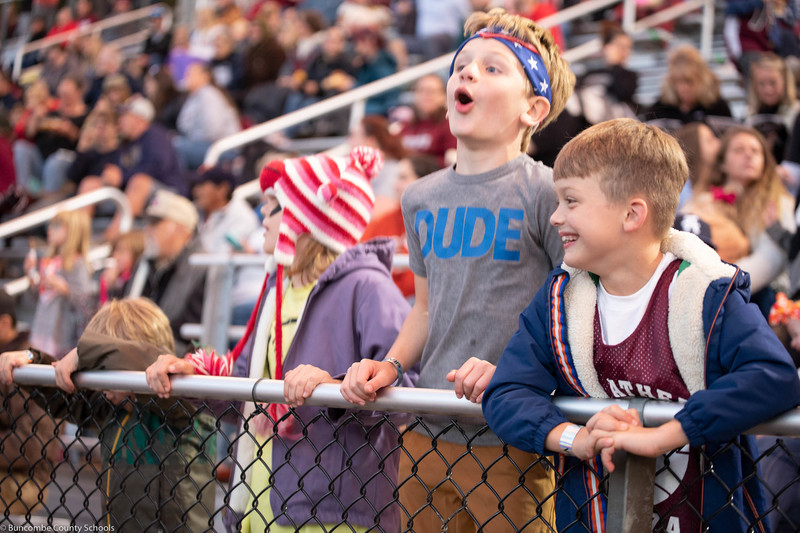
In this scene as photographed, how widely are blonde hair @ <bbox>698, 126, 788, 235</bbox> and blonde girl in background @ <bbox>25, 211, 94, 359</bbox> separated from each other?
392 cm

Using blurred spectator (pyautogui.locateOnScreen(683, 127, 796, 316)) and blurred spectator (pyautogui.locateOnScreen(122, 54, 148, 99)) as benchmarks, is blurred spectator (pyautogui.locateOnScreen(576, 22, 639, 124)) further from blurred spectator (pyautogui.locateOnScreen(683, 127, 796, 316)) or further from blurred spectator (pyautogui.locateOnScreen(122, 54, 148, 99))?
blurred spectator (pyautogui.locateOnScreen(122, 54, 148, 99))

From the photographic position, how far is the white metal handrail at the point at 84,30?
12.9 m

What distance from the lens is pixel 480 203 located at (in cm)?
218

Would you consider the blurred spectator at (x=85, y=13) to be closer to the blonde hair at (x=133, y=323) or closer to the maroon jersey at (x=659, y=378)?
the blonde hair at (x=133, y=323)

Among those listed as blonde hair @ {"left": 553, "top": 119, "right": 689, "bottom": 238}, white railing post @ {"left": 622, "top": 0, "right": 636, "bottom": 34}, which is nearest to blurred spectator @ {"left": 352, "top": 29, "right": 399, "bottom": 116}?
white railing post @ {"left": 622, "top": 0, "right": 636, "bottom": 34}

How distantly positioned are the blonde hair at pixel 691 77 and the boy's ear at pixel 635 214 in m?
4.29

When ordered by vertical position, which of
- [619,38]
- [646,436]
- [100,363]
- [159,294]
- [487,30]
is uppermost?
[487,30]

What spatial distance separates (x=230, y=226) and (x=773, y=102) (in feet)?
11.8

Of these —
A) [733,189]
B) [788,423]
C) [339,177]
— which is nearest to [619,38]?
[733,189]

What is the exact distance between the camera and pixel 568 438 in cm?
150

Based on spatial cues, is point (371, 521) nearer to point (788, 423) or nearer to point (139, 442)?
point (139, 442)

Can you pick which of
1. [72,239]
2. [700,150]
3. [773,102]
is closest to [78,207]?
[72,239]

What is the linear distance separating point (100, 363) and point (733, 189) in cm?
315

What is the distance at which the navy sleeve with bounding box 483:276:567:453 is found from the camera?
155 centimetres
